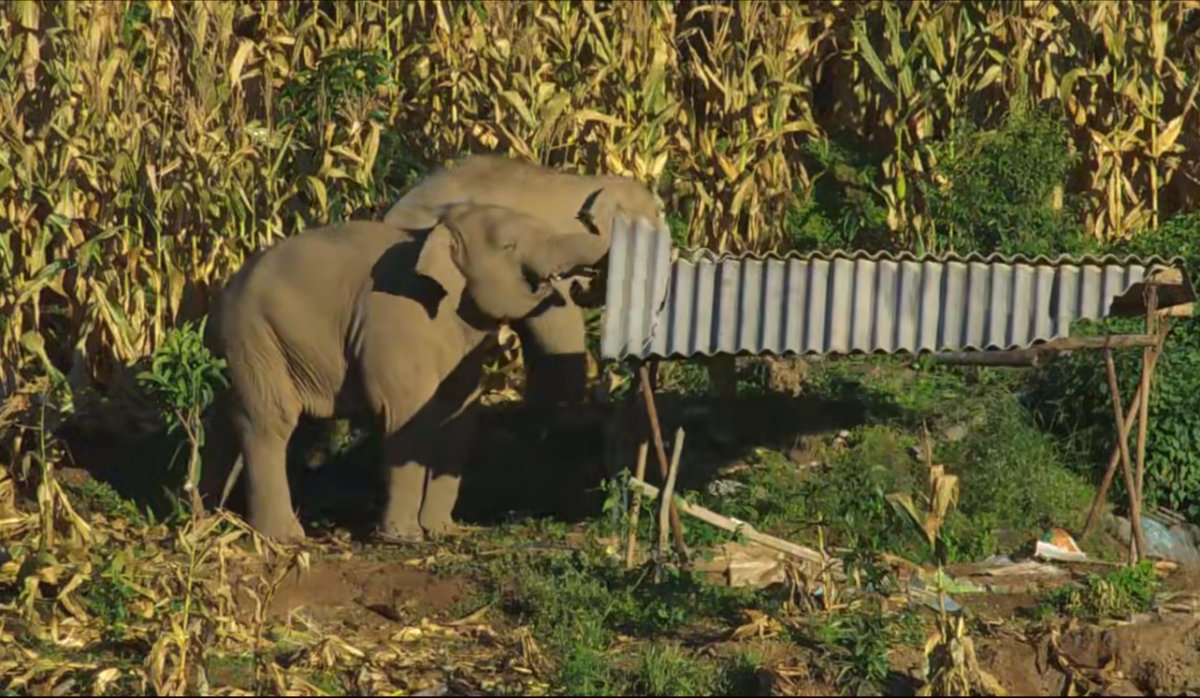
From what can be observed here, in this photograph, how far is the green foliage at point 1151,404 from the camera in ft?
53.5

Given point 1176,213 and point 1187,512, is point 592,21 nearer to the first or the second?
point 1176,213

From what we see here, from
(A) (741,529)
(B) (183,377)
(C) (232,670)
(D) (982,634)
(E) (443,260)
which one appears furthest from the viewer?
(E) (443,260)

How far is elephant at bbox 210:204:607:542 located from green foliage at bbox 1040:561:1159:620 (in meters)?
3.60

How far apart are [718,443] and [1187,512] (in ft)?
9.66

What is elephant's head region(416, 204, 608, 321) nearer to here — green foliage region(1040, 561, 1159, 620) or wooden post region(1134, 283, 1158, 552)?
wooden post region(1134, 283, 1158, 552)

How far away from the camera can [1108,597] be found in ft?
46.6

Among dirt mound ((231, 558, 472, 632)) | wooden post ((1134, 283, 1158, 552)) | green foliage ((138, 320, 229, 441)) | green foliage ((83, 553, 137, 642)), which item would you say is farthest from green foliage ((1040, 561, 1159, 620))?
A: green foliage ((138, 320, 229, 441))

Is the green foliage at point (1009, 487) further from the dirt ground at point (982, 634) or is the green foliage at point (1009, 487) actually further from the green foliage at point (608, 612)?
the green foliage at point (608, 612)

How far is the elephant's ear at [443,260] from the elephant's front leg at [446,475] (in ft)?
2.56

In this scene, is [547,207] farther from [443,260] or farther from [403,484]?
[403,484]

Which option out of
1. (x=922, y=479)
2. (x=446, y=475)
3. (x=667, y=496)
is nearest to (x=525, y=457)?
(x=446, y=475)

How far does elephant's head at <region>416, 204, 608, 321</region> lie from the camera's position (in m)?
16.1

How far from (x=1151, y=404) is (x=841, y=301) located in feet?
8.72

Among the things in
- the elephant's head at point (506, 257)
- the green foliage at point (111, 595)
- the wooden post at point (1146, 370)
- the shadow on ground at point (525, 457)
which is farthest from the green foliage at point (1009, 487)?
the green foliage at point (111, 595)
